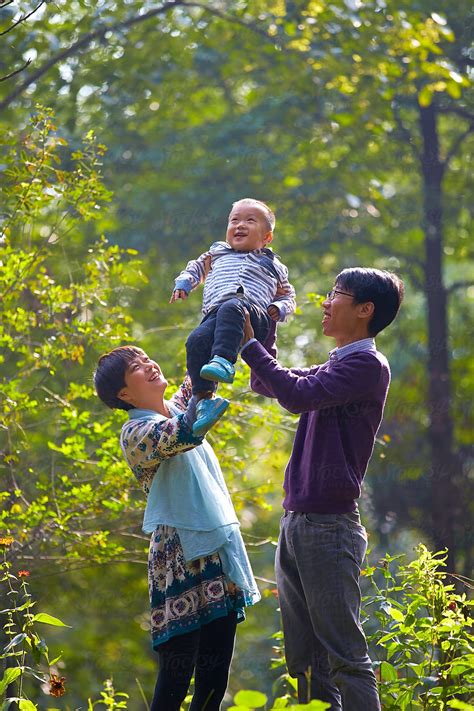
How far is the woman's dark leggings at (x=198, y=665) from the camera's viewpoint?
9.43 ft

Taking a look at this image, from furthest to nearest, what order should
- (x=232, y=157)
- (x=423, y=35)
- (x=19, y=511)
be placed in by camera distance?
(x=232, y=157), (x=423, y=35), (x=19, y=511)

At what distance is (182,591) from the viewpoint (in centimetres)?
289

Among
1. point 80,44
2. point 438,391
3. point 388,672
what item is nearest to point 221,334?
point 388,672

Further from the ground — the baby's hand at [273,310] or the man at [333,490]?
the baby's hand at [273,310]

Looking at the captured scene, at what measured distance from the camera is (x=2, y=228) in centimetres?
491

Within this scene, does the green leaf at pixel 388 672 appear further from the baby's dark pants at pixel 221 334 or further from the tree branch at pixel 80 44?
the tree branch at pixel 80 44

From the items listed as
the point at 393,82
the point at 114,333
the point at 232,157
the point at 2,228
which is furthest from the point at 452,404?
the point at 2,228

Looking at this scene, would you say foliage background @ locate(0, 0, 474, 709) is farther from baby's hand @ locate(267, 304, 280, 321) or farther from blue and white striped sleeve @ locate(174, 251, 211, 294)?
baby's hand @ locate(267, 304, 280, 321)

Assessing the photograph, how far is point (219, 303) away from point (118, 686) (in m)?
7.82

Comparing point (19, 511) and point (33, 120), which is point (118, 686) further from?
point (33, 120)

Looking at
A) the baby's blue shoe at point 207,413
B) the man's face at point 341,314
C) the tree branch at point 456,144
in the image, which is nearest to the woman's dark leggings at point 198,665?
the baby's blue shoe at point 207,413

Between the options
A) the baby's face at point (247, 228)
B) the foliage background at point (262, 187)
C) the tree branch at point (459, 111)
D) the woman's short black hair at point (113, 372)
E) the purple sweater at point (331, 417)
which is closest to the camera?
the purple sweater at point (331, 417)

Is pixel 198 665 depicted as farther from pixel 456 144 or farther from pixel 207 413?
pixel 456 144

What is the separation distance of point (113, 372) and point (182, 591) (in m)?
0.70
